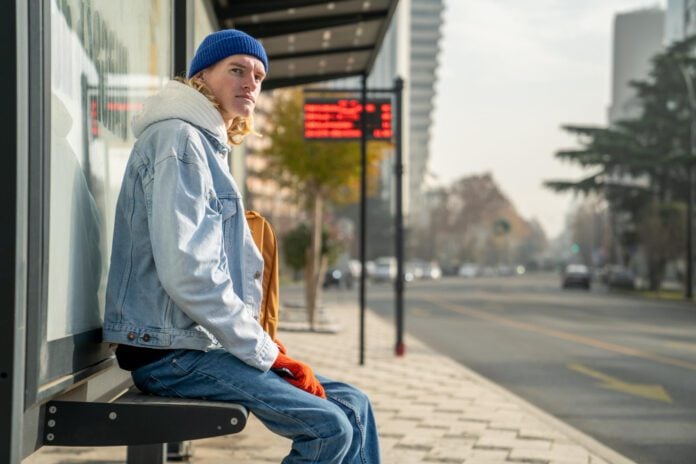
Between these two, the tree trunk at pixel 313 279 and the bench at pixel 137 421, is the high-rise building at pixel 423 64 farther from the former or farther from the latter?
the bench at pixel 137 421

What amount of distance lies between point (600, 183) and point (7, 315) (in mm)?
41357

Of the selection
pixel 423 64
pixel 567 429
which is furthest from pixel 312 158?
pixel 423 64

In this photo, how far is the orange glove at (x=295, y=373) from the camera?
3.24 m

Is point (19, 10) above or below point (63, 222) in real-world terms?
above

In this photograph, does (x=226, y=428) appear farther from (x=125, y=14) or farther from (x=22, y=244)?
(x=125, y=14)

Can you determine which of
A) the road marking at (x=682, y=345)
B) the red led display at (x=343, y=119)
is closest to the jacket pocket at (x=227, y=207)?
the red led display at (x=343, y=119)

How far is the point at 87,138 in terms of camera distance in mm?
3609

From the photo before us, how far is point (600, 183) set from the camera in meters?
42.6

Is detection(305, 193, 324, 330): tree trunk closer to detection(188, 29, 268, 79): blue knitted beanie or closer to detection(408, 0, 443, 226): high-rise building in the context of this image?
detection(188, 29, 268, 79): blue knitted beanie

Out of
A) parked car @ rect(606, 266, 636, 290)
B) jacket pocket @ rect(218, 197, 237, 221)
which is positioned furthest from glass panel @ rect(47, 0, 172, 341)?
parked car @ rect(606, 266, 636, 290)

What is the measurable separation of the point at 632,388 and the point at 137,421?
8.15 meters

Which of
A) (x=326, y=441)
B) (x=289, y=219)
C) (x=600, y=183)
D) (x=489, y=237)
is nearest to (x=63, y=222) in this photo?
(x=326, y=441)

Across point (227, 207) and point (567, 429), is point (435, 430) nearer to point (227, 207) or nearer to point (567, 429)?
point (567, 429)

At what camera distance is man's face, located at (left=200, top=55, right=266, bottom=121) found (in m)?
3.48
